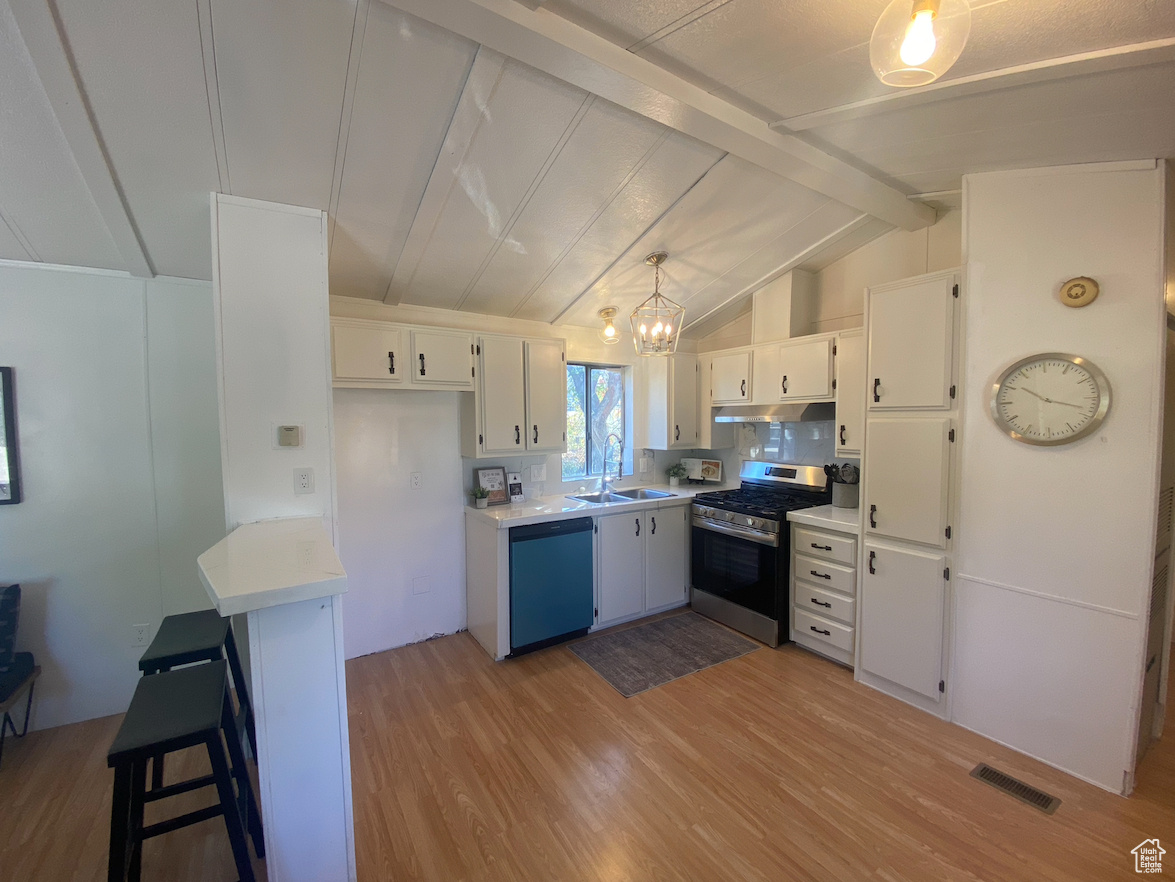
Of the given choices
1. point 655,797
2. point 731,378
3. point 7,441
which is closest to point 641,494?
point 731,378

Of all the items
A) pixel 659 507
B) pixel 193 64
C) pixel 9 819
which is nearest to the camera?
pixel 193 64

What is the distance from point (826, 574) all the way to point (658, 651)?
47.2 inches

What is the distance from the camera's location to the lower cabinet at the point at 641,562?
3.43 m

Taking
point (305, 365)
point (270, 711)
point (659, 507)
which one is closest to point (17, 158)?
point (305, 365)

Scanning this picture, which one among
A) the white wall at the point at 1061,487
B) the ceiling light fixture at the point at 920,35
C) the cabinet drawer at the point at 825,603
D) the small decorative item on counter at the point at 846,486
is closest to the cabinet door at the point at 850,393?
the small decorative item on counter at the point at 846,486

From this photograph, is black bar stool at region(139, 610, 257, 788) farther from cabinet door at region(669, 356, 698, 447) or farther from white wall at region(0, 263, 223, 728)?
cabinet door at region(669, 356, 698, 447)

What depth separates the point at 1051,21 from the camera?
134cm

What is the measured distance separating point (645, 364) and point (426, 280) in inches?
80.2

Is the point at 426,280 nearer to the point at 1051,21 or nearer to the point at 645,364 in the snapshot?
the point at 645,364

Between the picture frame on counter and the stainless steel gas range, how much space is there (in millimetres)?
1533

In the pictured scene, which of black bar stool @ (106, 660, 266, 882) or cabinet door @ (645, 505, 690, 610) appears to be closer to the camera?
black bar stool @ (106, 660, 266, 882)

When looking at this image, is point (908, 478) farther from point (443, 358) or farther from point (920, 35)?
point (443, 358)

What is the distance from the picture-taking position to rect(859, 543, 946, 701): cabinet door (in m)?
2.42

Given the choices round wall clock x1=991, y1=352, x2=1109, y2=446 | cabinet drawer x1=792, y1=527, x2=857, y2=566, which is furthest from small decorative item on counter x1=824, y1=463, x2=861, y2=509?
round wall clock x1=991, y1=352, x2=1109, y2=446
